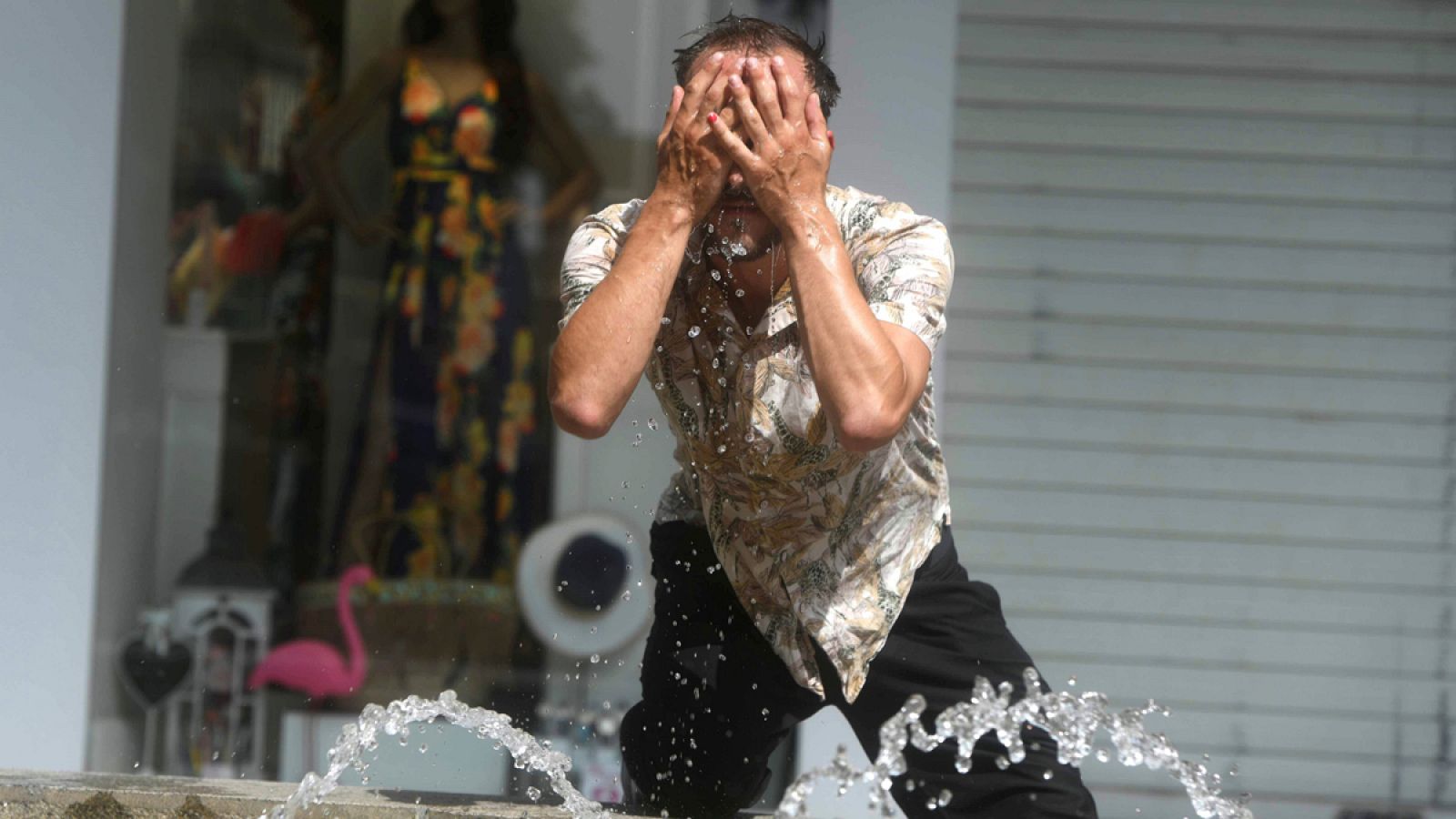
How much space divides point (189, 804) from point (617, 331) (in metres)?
1.10

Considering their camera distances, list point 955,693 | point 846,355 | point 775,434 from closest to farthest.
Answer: point 846,355 < point 775,434 < point 955,693

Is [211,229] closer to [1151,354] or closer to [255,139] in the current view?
[255,139]

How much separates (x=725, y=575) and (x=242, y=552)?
11.2 feet

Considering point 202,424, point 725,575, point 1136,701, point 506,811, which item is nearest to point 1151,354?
point 1136,701

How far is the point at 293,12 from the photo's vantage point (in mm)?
5781

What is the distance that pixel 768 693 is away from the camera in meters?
2.65

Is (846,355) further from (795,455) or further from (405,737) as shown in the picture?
(405,737)

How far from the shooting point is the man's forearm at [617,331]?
2291 mm

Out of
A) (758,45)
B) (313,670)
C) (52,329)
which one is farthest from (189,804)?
(313,670)

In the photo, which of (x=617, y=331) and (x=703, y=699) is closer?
(x=617, y=331)

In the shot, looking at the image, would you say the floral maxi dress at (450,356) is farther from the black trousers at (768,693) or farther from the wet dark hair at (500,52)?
the black trousers at (768,693)

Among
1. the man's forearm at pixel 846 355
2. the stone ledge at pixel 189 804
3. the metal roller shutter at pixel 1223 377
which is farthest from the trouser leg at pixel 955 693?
the metal roller shutter at pixel 1223 377

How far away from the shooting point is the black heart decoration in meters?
5.10

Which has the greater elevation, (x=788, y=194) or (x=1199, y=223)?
(x=1199, y=223)
